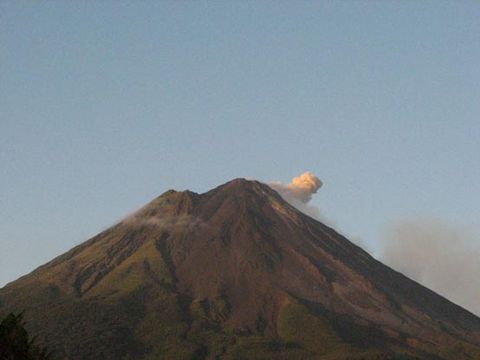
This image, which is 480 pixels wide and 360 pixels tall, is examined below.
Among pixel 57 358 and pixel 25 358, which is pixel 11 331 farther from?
pixel 57 358

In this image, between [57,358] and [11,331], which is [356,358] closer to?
[57,358]

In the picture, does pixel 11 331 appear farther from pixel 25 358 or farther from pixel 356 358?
pixel 356 358

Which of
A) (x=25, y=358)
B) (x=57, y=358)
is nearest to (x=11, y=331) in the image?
(x=25, y=358)

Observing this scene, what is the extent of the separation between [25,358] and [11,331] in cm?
206

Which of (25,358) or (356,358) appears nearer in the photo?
(25,358)

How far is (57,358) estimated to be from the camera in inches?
7844

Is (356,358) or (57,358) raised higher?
(57,358)

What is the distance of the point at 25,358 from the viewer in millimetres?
58875

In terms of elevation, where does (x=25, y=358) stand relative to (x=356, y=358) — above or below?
above

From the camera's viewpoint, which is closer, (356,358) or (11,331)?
(11,331)

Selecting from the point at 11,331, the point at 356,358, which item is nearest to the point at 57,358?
the point at 356,358

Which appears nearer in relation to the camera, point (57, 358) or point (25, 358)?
point (25, 358)

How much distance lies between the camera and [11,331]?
2335 inches

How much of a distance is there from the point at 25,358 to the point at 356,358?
488 ft
